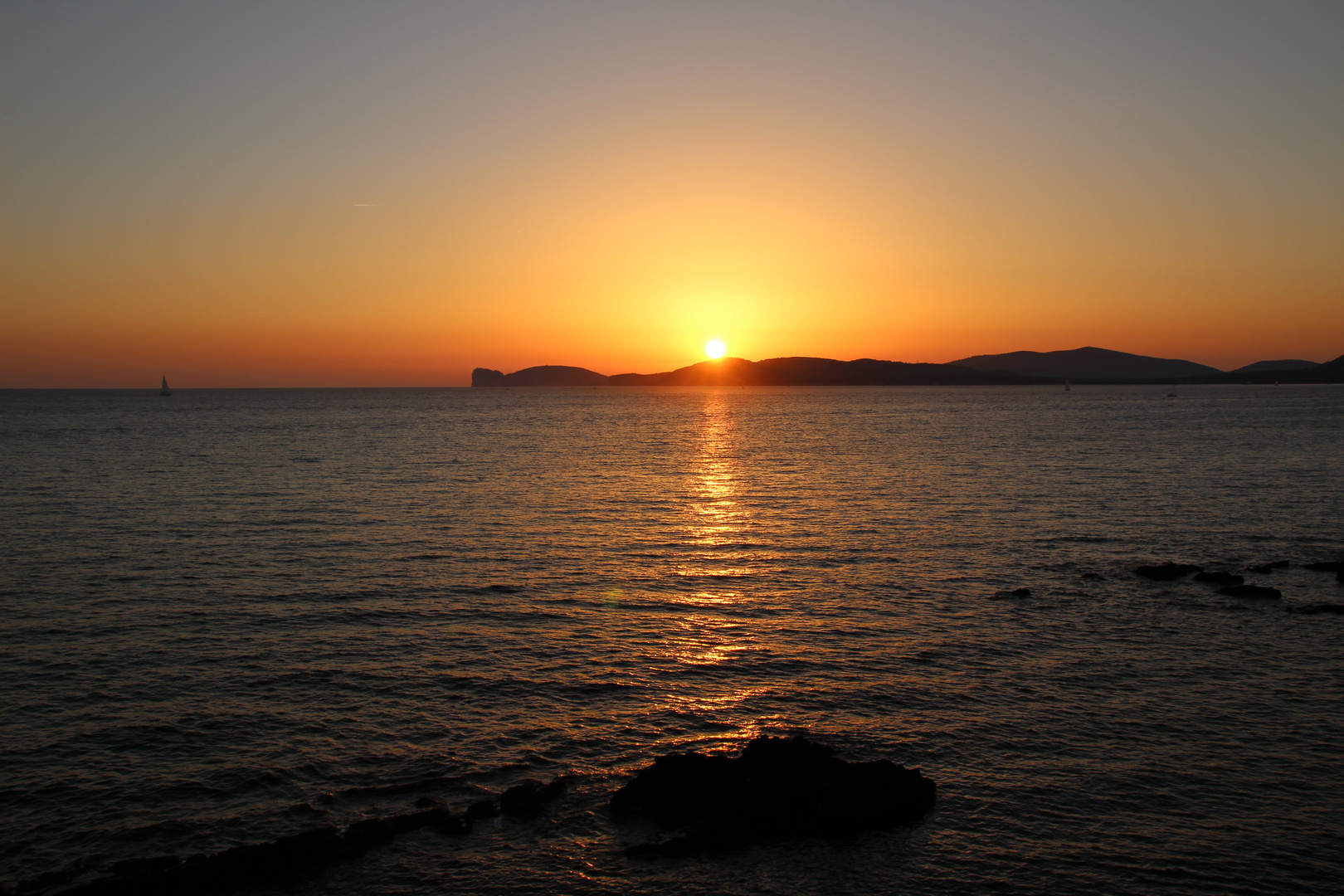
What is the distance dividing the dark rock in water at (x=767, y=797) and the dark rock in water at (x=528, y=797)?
1166 millimetres

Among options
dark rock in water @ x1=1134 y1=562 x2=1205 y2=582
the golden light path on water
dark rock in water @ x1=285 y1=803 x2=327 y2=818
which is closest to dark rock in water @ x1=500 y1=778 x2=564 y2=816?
dark rock in water @ x1=285 y1=803 x2=327 y2=818

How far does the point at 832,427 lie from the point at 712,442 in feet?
118

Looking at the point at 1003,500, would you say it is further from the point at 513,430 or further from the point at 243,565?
the point at 513,430

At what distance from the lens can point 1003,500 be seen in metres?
51.4

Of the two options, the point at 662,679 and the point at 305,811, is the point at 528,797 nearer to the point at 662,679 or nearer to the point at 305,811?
the point at 305,811

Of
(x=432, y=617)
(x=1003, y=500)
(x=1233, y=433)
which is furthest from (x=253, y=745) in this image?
(x=1233, y=433)

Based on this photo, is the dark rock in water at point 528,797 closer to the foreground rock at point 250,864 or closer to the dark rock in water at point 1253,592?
the foreground rock at point 250,864

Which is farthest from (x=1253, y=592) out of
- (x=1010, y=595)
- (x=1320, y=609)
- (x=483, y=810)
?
(x=483, y=810)

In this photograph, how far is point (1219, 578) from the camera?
29.9 m

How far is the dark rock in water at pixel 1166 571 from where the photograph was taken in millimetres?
30812

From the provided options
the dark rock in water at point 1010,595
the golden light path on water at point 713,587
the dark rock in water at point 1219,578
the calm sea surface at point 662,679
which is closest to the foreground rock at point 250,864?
the calm sea surface at point 662,679

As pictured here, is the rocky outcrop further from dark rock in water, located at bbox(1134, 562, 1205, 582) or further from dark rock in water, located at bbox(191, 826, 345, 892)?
dark rock in water, located at bbox(191, 826, 345, 892)

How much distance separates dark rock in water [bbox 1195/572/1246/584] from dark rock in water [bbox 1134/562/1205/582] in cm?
63

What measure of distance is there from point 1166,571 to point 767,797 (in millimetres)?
23575
